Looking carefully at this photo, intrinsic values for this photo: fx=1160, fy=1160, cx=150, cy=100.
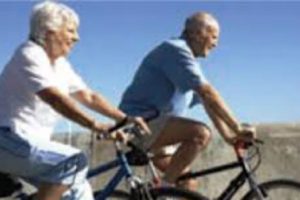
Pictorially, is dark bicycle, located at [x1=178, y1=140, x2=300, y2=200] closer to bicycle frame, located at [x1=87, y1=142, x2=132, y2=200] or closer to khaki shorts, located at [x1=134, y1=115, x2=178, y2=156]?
khaki shorts, located at [x1=134, y1=115, x2=178, y2=156]

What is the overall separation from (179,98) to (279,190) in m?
0.97

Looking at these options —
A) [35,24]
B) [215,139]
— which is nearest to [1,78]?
[35,24]

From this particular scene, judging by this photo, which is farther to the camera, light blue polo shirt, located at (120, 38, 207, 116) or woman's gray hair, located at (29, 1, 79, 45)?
light blue polo shirt, located at (120, 38, 207, 116)

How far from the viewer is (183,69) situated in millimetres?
7871

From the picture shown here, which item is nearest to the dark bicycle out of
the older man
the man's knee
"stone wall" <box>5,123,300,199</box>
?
the man's knee

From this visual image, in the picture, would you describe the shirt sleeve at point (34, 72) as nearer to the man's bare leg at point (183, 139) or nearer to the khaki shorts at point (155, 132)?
the khaki shorts at point (155, 132)

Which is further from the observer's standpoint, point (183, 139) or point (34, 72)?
point (183, 139)

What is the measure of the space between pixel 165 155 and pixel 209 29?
3.11ft

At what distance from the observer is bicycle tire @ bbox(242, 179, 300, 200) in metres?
7.77

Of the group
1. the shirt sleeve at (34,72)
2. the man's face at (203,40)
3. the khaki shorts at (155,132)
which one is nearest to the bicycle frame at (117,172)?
the khaki shorts at (155,132)

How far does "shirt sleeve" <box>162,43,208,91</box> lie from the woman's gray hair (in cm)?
144

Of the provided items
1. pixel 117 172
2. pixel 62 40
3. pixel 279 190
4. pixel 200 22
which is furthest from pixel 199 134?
pixel 62 40

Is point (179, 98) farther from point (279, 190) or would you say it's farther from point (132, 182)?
point (132, 182)

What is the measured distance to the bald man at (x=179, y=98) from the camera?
7816mm
